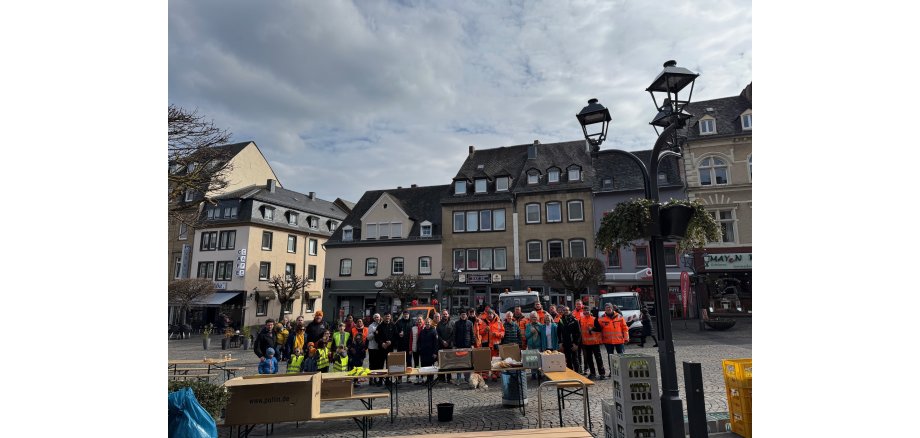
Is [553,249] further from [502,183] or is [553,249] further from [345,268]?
[345,268]

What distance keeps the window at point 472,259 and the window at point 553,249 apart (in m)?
4.84

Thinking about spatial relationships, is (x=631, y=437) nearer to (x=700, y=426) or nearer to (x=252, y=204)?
(x=700, y=426)

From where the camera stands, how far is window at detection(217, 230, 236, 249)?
37.0 metres

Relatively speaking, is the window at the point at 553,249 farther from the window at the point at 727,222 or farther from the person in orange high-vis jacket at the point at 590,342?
the person in orange high-vis jacket at the point at 590,342

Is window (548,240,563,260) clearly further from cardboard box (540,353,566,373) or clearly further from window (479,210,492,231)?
cardboard box (540,353,566,373)

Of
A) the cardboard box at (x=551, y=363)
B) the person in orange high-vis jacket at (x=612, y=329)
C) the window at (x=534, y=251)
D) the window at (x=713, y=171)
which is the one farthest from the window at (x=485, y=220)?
the cardboard box at (x=551, y=363)

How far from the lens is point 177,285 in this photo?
101 feet

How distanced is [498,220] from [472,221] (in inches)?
74.5

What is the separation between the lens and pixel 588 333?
38.8ft

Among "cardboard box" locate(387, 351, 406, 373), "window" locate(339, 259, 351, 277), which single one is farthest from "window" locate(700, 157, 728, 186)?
"cardboard box" locate(387, 351, 406, 373)

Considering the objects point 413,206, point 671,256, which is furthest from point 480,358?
point 413,206

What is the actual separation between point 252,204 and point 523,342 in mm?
30692

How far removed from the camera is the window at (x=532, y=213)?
3191 centimetres

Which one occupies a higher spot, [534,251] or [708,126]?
[708,126]
